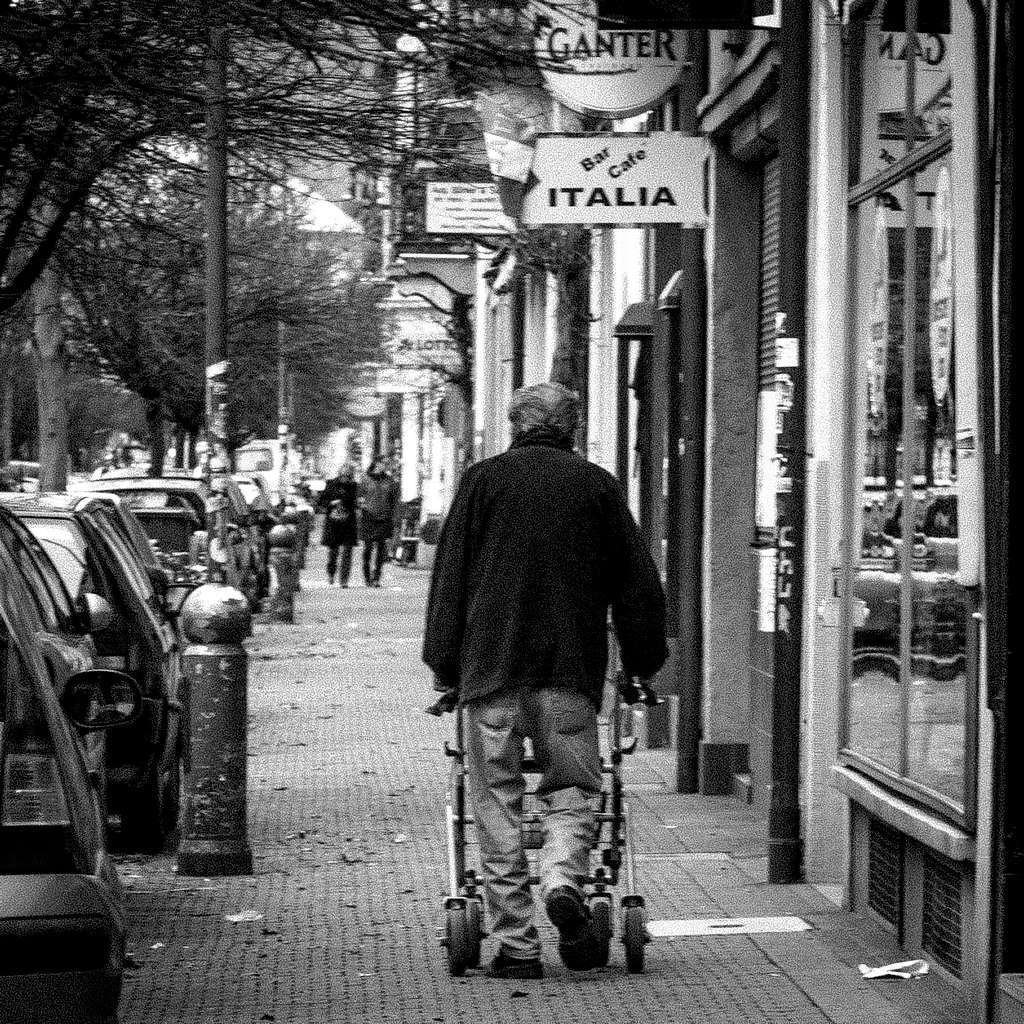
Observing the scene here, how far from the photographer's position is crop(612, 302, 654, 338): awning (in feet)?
49.2

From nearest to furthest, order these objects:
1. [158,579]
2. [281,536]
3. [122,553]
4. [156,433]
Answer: [122,553]
[158,579]
[281,536]
[156,433]

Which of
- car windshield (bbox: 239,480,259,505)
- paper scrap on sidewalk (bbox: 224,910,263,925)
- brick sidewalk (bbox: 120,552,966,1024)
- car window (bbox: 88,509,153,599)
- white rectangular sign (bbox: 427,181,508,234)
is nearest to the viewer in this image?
brick sidewalk (bbox: 120,552,966,1024)

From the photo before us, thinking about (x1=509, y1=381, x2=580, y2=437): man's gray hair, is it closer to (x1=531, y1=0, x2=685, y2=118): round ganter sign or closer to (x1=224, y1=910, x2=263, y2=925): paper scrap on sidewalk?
(x1=224, y1=910, x2=263, y2=925): paper scrap on sidewalk

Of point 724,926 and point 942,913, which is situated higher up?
point 942,913

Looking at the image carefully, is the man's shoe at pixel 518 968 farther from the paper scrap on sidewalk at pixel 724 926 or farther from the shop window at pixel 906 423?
the shop window at pixel 906 423

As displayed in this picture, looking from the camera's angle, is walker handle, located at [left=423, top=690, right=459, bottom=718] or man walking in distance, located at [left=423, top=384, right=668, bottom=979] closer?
man walking in distance, located at [left=423, top=384, right=668, bottom=979]

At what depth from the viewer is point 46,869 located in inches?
189

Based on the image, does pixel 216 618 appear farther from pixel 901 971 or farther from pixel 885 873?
pixel 901 971

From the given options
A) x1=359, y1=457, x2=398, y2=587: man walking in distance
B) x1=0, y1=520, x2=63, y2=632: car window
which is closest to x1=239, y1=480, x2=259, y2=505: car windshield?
x1=359, y1=457, x2=398, y2=587: man walking in distance

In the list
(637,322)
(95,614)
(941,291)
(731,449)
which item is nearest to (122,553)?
(95,614)

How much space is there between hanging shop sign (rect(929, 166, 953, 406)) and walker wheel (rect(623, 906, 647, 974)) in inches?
76.2

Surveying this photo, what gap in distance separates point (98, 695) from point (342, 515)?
2726 cm

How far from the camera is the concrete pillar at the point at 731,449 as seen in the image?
12.6 meters

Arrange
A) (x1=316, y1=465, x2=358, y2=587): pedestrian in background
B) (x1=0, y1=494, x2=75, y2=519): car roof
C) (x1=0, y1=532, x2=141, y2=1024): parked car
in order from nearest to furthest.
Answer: (x1=0, y1=532, x2=141, y2=1024): parked car < (x1=0, y1=494, x2=75, y2=519): car roof < (x1=316, y1=465, x2=358, y2=587): pedestrian in background
